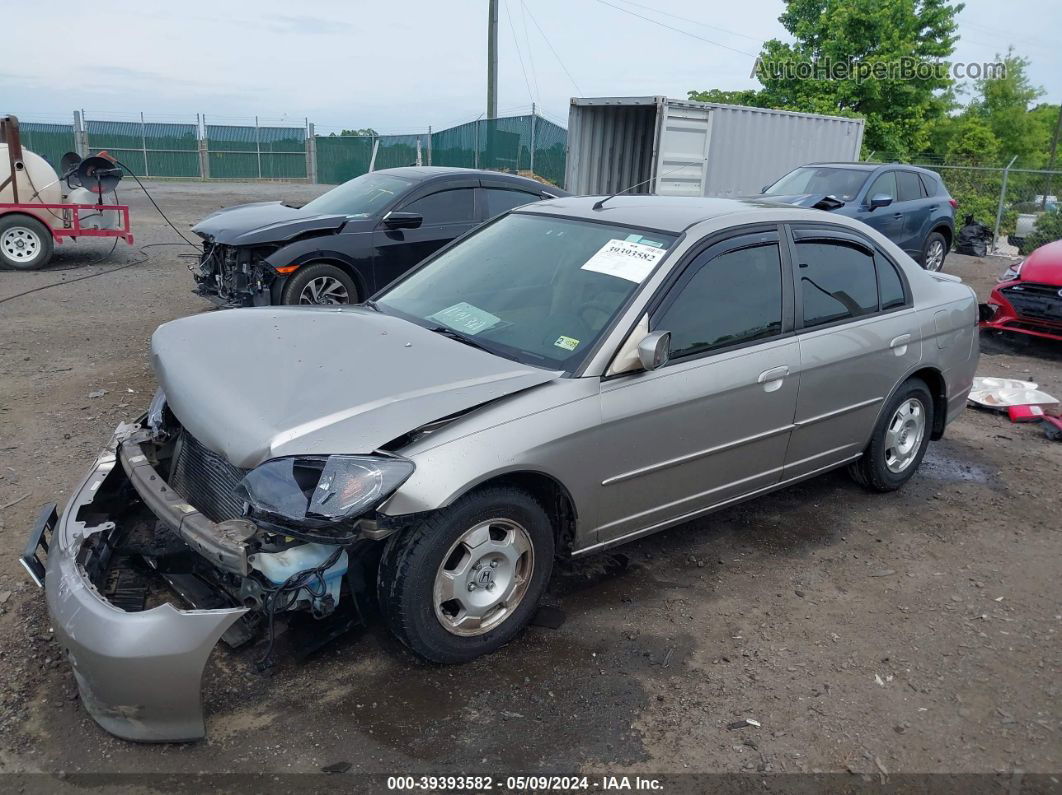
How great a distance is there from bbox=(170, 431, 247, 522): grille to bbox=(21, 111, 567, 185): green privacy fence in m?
25.6

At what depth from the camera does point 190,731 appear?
2.79 metres

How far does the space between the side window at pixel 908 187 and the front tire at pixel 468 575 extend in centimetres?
1074

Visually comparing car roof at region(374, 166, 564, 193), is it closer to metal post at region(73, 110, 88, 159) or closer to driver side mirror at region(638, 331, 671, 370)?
driver side mirror at region(638, 331, 671, 370)

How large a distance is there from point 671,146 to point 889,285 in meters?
8.18

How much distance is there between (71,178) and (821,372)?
1167cm

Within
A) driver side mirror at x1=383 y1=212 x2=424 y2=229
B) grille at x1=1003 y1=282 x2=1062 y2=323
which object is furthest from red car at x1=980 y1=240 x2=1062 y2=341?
driver side mirror at x1=383 y1=212 x2=424 y2=229

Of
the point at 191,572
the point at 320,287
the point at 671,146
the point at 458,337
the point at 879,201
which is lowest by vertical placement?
the point at 191,572

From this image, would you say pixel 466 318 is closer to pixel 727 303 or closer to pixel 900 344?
pixel 727 303

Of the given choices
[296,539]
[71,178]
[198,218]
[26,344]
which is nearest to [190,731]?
[296,539]

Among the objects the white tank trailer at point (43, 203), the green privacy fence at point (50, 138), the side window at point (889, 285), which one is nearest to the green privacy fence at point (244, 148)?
the green privacy fence at point (50, 138)

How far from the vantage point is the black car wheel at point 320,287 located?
7.70m

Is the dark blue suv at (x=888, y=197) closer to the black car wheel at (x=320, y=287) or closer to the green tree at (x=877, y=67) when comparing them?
the black car wheel at (x=320, y=287)

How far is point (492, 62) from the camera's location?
27281mm

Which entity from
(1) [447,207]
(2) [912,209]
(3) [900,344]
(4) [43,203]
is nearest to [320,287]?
(1) [447,207]
